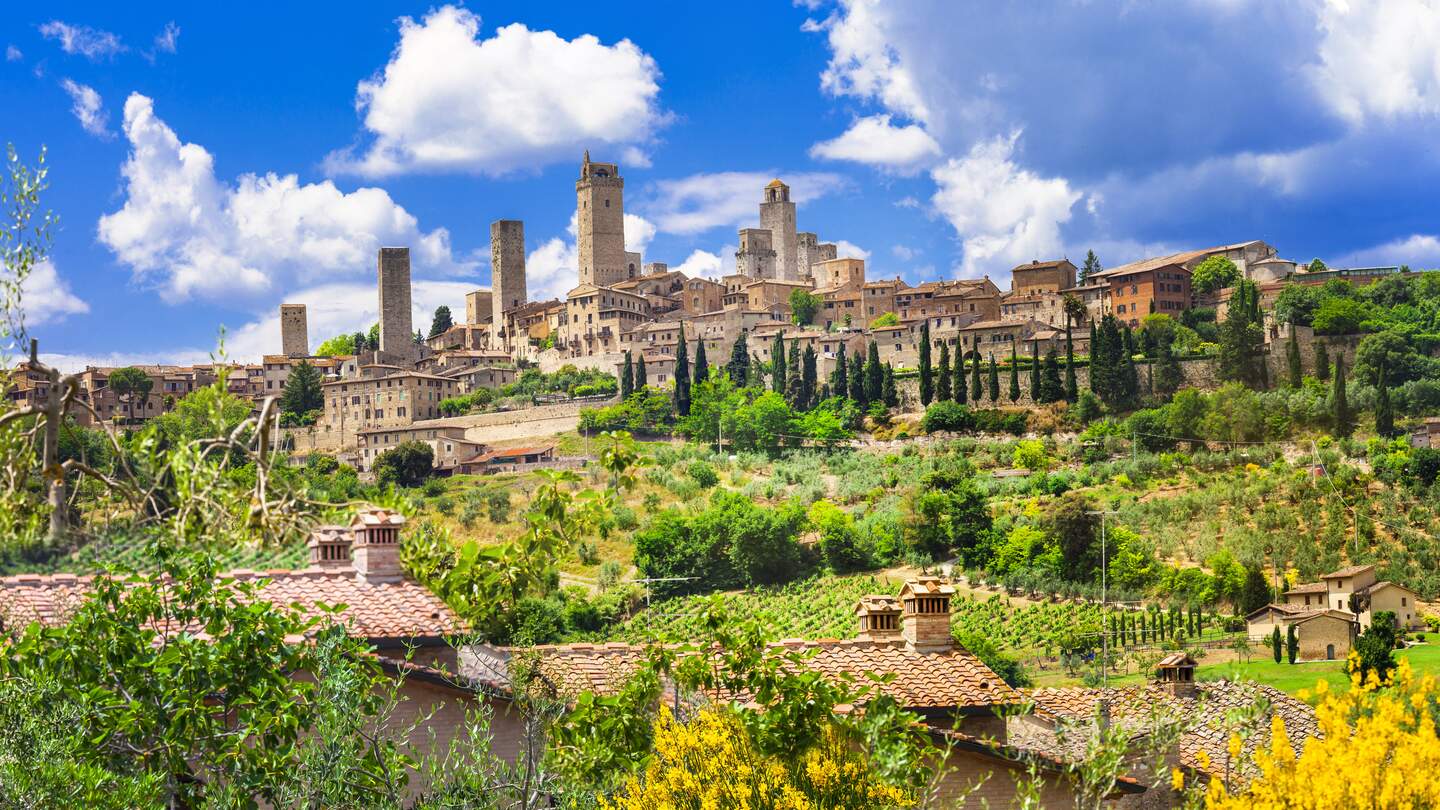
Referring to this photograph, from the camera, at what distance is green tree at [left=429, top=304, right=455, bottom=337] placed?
358 ft

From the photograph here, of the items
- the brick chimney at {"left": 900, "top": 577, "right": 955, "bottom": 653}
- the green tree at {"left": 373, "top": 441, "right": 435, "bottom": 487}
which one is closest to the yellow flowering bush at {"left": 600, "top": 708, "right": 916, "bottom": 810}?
the brick chimney at {"left": 900, "top": 577, "right": 955, "bottom": 653}

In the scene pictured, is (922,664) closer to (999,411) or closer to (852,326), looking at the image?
(999,411)

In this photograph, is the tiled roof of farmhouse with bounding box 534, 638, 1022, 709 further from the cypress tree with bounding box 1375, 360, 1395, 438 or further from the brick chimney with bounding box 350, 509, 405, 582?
the cypress tree with bounding box 1375, 360, 1395, 438

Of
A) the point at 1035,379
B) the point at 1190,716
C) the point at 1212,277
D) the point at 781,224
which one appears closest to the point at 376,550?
the point at 1190,716

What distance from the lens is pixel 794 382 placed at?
248 ft

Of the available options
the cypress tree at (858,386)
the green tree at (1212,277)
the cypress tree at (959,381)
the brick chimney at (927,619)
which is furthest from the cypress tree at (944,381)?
the brick chimney at (927,619)

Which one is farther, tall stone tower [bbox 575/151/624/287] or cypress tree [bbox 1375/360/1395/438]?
tall stone tower [bbox 575/151/624/287]

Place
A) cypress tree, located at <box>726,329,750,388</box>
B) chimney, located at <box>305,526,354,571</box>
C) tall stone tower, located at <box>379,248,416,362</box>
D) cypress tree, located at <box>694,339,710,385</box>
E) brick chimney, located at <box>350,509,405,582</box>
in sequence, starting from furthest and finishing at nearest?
tall stone tower, located at <box>379,248,416,362</box>
cypress tree, located at <box>726,329,750,388</box>
cypress tree, located at <box>694,339,710,385</box>
chimney, located at <box>305,526,354,571</box>
brick chimney, located at <box>350,509,405,582</box>

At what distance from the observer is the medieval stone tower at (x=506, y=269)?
10469 cm

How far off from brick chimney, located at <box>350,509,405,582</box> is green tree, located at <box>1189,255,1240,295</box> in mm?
71510

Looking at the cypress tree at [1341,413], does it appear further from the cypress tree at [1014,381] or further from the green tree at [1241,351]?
the cypress tree at [1014,381]

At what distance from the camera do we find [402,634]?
1293 centimetres

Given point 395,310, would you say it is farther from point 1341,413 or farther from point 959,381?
point 1341,413

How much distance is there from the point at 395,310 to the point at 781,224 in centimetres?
2986
